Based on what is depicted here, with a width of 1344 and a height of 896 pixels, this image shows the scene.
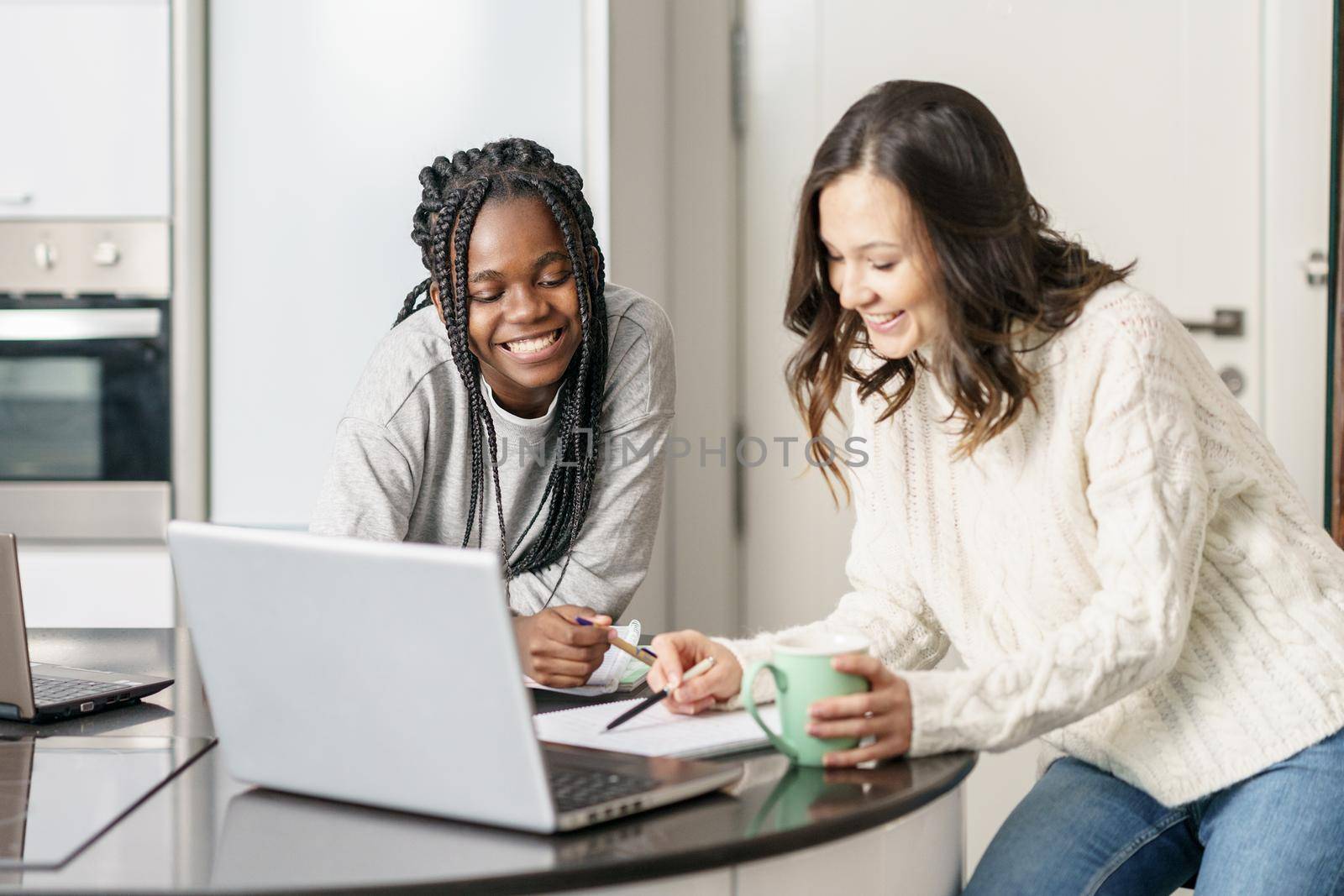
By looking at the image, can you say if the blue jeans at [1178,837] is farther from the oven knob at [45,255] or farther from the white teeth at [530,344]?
the oven knob at [45,255]

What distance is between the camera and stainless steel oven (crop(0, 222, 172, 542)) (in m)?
2.47

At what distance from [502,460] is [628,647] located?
0.50 metres

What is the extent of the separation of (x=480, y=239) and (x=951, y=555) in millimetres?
660

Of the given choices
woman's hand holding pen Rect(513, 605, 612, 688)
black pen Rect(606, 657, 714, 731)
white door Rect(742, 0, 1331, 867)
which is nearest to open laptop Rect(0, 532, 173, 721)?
woman's hand holding pen Rect(513, 605, 612, 688)

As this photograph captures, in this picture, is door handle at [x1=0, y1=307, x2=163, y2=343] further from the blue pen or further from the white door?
the blue pen

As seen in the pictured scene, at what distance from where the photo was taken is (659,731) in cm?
111

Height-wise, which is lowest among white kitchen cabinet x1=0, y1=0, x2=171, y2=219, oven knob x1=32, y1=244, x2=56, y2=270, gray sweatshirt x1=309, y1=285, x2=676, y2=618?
gray sweatshirt x1=309, y1=285, x2=676, y2=618

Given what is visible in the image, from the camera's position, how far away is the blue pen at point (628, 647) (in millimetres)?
1305

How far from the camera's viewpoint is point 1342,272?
264cm

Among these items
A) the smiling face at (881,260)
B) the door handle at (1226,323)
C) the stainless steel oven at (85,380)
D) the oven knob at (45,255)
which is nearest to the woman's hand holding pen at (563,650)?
the smiling face at (881,260)

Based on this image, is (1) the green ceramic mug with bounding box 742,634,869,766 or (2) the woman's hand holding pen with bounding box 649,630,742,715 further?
(2) the woman's hand holding pen with bounding box 649,630,742,715

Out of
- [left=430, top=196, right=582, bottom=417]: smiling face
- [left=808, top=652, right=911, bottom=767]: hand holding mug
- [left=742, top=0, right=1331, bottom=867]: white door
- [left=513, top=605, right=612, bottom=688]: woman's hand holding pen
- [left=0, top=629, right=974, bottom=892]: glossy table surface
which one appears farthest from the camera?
[left=742, top=0, right=1331, bottom=867]: white door

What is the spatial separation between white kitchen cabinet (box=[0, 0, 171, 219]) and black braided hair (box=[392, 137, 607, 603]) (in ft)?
3.04

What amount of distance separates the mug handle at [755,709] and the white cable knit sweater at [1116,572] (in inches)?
4.6
